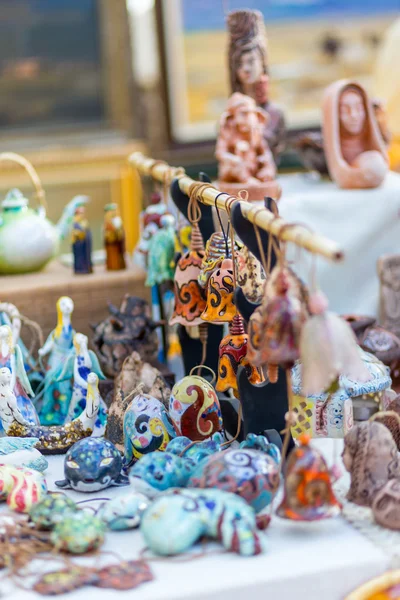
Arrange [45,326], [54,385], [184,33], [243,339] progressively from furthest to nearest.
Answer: [184,33] → [45,326] → [54,385] → [243,339]

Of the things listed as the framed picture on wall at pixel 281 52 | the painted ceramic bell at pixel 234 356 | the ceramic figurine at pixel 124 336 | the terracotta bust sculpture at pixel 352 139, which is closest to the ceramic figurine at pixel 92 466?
the painted ceramic bell at pixel 234 356

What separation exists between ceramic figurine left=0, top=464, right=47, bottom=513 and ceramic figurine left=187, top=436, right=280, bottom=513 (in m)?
0.33

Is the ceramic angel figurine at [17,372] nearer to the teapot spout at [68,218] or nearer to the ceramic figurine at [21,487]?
the ceramic figurine at [21,487]

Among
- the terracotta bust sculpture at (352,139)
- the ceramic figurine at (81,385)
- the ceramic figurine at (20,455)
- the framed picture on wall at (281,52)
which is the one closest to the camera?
the ceramic figurine at (20,455)

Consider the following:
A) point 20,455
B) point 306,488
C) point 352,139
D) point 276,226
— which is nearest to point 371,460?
point 306,488

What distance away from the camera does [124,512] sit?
1786 millimetres

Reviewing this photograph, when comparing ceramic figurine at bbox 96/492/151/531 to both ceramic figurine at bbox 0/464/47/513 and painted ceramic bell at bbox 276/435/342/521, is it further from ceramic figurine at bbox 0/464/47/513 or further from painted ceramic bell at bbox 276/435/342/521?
painted ceramic bell at bbox 276/435/342/521

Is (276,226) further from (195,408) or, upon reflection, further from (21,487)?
(21,487)

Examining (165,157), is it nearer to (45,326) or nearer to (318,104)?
(318,104)

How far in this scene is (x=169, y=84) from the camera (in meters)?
5.19

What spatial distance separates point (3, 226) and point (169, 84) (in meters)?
2.62

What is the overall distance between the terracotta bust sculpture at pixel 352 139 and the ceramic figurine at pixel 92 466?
57.7 inches

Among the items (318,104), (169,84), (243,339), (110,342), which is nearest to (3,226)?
(110,342)

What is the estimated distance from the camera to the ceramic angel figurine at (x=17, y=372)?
225cm
